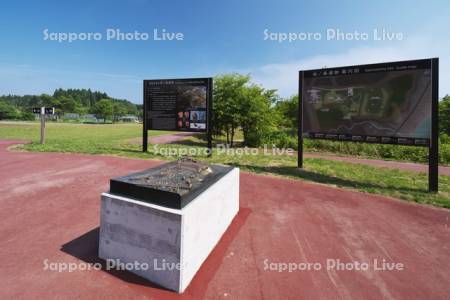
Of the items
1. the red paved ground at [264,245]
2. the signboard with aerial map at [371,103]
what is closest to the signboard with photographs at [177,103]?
the signboard with aerial map at [371,103]

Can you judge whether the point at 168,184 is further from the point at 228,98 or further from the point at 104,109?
the point at 104,109

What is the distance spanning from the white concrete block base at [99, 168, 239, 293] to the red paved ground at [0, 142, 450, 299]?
5.7 inches

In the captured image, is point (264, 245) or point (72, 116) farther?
point (72, 116)

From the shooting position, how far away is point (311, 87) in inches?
335

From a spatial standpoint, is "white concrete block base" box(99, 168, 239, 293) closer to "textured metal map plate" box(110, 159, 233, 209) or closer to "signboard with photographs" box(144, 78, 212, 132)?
"textured metal map plate" box(110, 159, 233, 209)

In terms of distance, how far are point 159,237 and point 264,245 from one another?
1.71 metres

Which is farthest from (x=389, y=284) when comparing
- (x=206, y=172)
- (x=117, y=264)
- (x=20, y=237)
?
(x=20, y=237)

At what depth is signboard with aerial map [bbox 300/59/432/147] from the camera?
6.69m

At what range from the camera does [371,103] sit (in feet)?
24.3

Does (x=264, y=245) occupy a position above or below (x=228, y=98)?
below

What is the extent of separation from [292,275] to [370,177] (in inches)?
254

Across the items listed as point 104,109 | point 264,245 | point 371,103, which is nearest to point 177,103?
point 371,103

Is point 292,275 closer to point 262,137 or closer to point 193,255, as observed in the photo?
point 193,255

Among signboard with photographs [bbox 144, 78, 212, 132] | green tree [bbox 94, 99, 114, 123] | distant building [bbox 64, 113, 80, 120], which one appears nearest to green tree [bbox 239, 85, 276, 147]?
signboard with photographs [bbox 144, 78, 212, 132]
